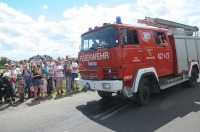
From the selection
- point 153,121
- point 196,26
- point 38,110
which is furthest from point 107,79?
point 196,26

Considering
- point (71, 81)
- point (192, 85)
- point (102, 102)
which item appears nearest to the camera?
point (102, 102)

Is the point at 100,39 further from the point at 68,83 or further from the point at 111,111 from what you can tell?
the point at 68,83

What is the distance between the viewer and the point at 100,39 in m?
7.57

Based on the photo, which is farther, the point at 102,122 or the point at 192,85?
the point at 192,85

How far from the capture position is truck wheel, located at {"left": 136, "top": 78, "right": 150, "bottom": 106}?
301 inches

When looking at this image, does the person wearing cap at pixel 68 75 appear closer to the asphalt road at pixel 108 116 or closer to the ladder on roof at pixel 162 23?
the asphalt road at pixel 108 116

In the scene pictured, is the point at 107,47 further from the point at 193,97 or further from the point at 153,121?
the point at 193,97

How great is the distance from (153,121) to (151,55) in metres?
2.85

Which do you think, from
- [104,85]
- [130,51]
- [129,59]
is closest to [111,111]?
[104,85]

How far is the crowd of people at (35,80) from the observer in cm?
1004

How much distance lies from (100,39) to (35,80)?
14.7 feet

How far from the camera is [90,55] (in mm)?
7926

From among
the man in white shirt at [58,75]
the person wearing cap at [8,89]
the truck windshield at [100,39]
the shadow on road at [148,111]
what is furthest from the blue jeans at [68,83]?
the truck windshield at [100,39]

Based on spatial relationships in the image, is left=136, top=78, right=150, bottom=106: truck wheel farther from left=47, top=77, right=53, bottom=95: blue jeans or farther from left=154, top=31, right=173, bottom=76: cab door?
left=47, top=77, right=53, bottom=95: blue jeans
